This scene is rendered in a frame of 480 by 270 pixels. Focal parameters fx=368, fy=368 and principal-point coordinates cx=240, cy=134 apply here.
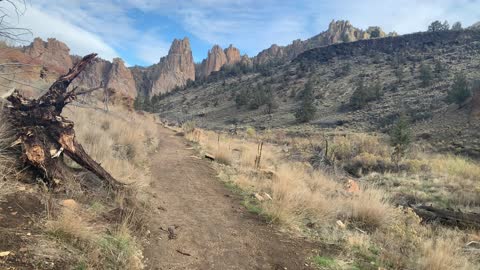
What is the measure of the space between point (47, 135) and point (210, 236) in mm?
2885

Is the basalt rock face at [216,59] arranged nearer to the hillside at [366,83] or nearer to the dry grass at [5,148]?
the hillside at [366,83]

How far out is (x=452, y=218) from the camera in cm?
845

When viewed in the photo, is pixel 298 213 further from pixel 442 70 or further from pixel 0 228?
pixel 442 70

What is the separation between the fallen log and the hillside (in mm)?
15245

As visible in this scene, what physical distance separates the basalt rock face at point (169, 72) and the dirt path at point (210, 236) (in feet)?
464

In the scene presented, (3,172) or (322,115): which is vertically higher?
(322,115)

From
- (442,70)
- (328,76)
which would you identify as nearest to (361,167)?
(442,70)

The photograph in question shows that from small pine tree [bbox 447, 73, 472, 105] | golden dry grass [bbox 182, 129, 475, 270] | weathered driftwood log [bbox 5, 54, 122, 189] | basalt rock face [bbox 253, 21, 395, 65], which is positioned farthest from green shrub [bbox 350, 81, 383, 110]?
basalt rock face [bbox 253, 21, 395, 65]

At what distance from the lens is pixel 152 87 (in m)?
150

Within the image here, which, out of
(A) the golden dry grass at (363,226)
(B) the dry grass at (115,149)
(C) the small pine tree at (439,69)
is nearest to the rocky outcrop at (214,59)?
(C) the small pine tree at (439,69)

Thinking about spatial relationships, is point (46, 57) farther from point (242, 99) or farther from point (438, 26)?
point (438, 26)

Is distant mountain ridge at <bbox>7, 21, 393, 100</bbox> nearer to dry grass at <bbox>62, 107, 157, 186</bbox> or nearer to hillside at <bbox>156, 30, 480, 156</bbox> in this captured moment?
hillside at <bbox>156, 30, 480, 156</bbox>

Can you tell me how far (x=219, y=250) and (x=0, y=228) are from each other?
271 cm

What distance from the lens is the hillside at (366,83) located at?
31641 millimetres
